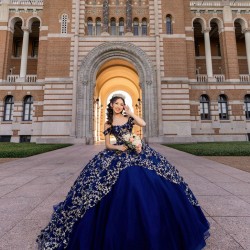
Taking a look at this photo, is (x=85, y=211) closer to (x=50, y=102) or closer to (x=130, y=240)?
(x=130, y=240)

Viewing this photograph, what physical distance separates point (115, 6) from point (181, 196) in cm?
2351

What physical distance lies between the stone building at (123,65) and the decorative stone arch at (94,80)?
98mm

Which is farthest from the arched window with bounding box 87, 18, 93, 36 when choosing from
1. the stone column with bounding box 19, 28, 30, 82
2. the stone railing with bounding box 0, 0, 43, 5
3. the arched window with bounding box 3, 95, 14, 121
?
the arched window with bounding box 3, 95, 14, 121

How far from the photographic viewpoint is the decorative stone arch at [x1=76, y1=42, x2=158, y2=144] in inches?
→ 733

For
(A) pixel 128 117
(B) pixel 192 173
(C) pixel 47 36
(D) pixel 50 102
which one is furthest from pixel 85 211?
(C) pixel 47 36

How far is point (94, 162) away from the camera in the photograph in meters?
2.56

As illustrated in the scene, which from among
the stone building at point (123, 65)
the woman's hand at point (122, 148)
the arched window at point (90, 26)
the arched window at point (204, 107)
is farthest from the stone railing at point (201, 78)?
the woman's hand at point (122, 148)

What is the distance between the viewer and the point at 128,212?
6.30ft

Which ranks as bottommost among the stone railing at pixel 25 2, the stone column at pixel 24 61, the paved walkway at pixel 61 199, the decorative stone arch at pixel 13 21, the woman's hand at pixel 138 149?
the paved walkway at pixel 61 199

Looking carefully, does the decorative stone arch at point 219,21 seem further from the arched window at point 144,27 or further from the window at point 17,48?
the window at point 17,48

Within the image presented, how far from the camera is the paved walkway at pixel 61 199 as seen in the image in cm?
233

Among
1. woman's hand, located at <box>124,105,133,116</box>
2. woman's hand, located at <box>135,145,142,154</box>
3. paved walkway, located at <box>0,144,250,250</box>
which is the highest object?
woman's hand, located at <box>124,105,133,116</box>

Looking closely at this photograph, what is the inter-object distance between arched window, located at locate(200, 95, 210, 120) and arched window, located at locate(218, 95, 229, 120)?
1.42m

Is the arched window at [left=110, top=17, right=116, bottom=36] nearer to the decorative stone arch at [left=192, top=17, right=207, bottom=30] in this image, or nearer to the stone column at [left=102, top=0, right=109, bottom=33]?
the stone column at [left=102, top=0, right=109, bottom=33]
